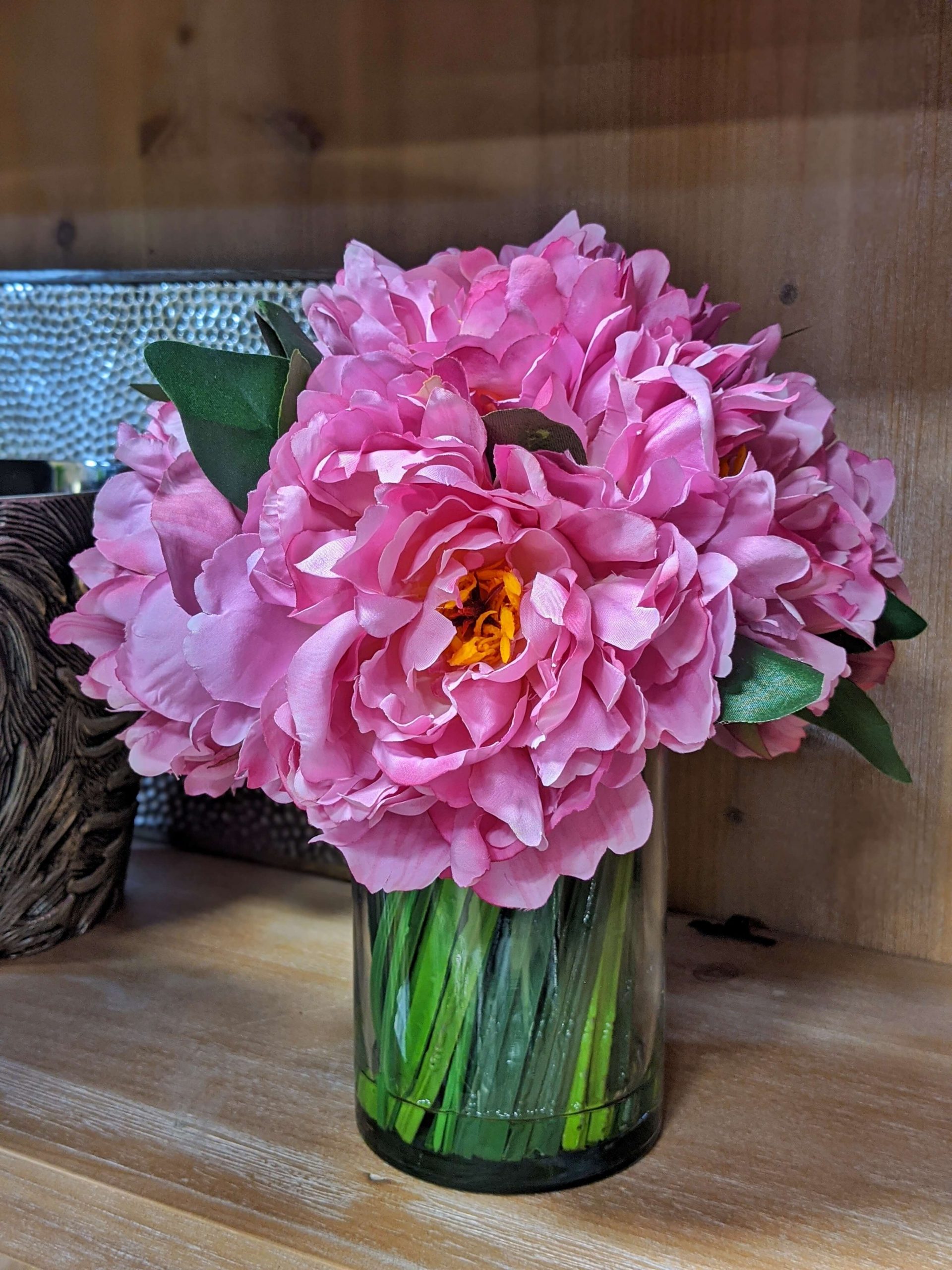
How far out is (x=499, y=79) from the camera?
0.68 m

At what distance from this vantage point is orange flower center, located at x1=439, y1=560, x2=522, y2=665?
0.36 meters

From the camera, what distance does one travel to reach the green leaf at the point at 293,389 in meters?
0.39

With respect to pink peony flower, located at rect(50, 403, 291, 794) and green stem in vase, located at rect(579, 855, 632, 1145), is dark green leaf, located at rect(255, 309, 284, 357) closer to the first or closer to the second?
pink peony flower, located at rect(50, 403, 291, 794)

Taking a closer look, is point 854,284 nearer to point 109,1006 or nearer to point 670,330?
point 670,330

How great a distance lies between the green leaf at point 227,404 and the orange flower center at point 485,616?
93mm

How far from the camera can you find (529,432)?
0.37 meters

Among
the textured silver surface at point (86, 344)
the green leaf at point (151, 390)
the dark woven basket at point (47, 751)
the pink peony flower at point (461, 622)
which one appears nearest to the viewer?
the pink peony flower at point (461, 622)

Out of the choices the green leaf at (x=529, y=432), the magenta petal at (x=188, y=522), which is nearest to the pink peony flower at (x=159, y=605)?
the magenta petal at (x=188, y=522)

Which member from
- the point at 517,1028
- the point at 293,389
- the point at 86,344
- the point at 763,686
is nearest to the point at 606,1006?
the point at 517,1028

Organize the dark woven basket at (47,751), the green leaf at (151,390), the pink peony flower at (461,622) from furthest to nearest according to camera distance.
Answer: the dark woven basket at (47,751) → the green leaf at (151,390) → the pink peony flower at (461,622)

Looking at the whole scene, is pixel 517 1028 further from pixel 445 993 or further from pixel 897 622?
pixel 897 622

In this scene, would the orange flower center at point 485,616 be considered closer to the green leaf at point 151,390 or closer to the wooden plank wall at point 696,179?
the green leaf at point 151,390

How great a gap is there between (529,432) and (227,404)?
0.37ft

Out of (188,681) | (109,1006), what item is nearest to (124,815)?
(109,1006)
